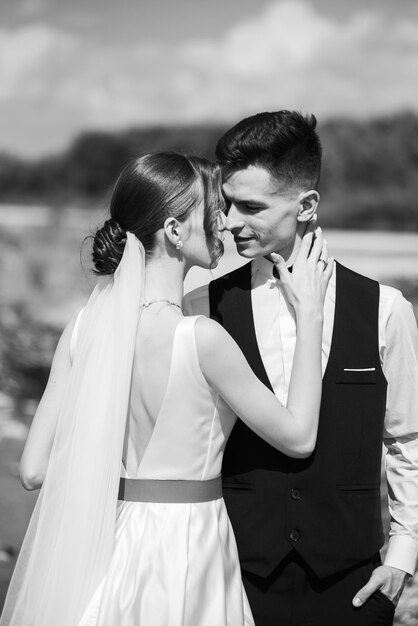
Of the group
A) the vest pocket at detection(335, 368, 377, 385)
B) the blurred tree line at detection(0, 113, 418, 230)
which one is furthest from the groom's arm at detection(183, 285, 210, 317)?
the blurred tree line at detection(0, 113, 418, 230)

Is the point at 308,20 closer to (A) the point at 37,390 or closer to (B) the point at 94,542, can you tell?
(A) the point at 37,390

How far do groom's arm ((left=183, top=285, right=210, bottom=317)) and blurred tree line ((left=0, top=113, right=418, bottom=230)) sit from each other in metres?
3.61

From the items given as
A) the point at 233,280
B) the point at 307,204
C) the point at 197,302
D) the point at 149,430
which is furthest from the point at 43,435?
the point at 307,204

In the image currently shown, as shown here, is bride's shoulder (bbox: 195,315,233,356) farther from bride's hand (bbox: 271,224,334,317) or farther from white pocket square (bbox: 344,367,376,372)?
white pocket square (bbox: 344,367,376,372)

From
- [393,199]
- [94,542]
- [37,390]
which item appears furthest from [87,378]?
[393,199]

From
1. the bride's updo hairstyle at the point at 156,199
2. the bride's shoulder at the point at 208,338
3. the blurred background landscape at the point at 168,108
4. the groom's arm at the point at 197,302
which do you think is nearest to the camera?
the bride's shoulder at the point at 208,338

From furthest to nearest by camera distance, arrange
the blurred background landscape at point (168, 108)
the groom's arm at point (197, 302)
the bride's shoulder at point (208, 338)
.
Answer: the blurred background landscape at point (168, 108) < the groom's arm at point (197, 302) < the bride's shoulder at point (208, 338)

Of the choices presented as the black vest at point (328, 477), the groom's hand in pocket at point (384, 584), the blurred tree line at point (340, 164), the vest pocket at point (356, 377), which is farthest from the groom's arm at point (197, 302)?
the blurred tree line at point (340, 164)

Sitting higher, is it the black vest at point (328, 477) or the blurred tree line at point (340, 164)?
the blurred tree line at point (340, 164)

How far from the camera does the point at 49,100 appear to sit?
19.8 ft

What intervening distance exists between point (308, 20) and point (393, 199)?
A: 1.30 m

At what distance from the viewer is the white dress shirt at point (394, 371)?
2092 mm

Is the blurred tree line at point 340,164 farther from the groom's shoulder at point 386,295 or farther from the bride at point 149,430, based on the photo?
the bride at point 149,430

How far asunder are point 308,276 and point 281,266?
8cm
